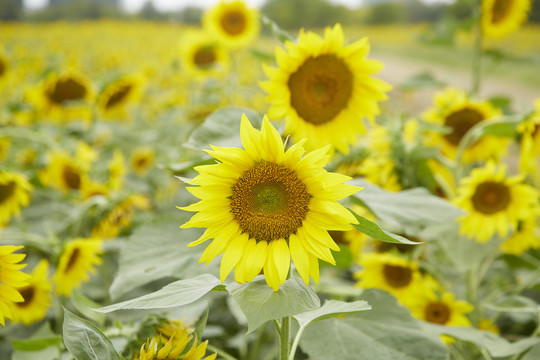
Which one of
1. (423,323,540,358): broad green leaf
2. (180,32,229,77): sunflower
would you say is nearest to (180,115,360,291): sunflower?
(423,323,540,358): broad green leaf

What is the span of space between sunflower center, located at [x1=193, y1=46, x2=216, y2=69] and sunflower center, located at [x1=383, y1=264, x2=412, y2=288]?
158cm

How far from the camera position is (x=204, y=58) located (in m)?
2.48

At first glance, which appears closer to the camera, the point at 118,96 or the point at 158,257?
the point at 158,257

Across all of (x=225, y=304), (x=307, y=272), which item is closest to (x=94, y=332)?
(x=307, y=272)

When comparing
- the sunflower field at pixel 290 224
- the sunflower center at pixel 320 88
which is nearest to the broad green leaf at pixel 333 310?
the sunflower field at pixel 290 224

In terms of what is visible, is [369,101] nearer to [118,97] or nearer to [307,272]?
[307,272]

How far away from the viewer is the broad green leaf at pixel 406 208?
2.76 ft

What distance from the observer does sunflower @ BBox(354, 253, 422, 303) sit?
4.00 feet

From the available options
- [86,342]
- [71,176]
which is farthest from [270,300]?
[71,176]

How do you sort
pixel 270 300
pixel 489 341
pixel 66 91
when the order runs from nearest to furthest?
pixel 270 300 < pixel 489 341 < pixel 66 91

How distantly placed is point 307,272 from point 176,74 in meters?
3.80

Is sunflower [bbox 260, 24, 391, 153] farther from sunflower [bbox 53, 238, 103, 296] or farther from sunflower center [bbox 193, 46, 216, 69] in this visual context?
sunflower center [bbox 193, 46, 216, 69]

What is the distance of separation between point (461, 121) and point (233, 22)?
118 centimetres

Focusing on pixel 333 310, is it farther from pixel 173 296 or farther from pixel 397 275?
pixel 397 275
